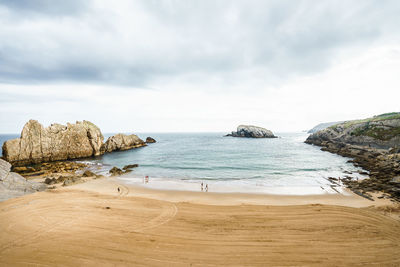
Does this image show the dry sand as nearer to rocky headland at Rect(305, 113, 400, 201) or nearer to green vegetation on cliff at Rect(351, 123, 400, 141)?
rocky headland at Rect(305, 113, 400, 201)

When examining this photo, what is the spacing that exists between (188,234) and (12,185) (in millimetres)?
19651

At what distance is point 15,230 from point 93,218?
3929 mm

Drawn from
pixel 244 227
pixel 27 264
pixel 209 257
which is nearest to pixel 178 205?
pixel 244 227

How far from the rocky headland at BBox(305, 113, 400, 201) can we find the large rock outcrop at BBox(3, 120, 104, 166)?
59.4m

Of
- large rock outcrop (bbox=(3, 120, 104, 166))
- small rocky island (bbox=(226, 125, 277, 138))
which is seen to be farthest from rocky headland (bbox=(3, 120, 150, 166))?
small rocky island (bbox=(226, 125, 277, 138))

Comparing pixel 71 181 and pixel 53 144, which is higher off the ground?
pixel 53 144

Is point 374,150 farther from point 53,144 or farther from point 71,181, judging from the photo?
point 53,144

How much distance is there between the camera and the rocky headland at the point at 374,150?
1925cm

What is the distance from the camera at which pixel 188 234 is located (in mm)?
9461

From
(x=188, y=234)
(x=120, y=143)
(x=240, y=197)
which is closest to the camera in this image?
(x=188, y=234)

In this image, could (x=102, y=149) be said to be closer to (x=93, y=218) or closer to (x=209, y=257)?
(x=93, y=218)

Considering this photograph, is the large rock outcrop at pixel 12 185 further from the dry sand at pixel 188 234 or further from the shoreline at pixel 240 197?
the shoreline at pixel 240 197

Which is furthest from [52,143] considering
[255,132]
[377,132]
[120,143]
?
[255,132]

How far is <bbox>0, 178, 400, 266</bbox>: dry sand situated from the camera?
739cm
